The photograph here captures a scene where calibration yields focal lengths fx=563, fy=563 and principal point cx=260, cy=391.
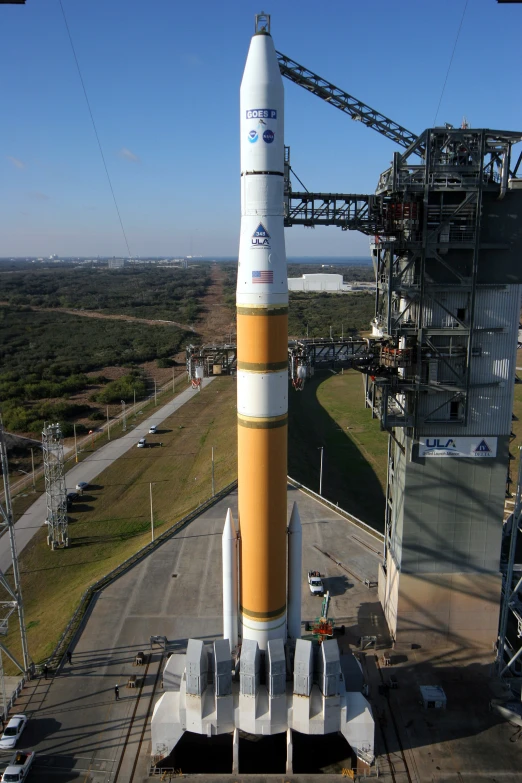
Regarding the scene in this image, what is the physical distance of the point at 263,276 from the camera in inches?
765

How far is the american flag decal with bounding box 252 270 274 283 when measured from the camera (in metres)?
19.4

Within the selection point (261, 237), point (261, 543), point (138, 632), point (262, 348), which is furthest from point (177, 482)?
point (261, 237)

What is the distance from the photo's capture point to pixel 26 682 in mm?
24562

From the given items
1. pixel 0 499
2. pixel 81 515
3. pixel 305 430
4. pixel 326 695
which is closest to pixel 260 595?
pixel 326 695

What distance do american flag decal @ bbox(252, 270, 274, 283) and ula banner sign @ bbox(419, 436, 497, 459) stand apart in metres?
10.7

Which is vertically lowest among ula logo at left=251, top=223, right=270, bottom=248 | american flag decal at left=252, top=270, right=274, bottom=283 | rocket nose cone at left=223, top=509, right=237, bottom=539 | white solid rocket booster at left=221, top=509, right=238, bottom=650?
white solid rocket booster at left=221, top=509, right=238, bottom=650

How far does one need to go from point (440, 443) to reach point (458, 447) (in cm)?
81

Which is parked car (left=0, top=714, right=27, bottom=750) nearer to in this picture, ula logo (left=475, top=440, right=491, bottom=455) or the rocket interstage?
the rocket interstage

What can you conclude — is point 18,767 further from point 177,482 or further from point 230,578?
point 177,482

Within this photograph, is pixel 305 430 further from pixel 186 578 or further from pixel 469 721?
pixel 469 721

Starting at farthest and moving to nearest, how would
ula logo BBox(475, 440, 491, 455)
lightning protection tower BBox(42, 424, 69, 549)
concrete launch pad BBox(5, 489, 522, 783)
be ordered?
1. lightning protection tower BBox(42, 424, 69, 549)
2. ula logo BBox(475, 440, 491, 455)
3. concrete launch pad BBox(5, 489, 522, 783)

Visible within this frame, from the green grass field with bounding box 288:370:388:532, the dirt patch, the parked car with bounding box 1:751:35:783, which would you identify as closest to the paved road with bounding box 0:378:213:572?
the parked car with bounding box 1:751:35:783

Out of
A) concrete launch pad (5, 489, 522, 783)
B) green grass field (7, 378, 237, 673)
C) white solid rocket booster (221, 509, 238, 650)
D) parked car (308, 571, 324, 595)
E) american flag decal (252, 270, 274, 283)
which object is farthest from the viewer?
green grass field (7, 378, 237, 673)

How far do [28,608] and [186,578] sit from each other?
34.5ft
